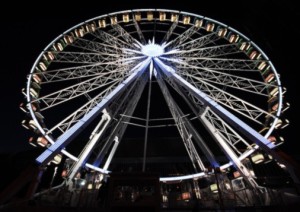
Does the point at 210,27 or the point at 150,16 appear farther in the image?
the point at 150,16

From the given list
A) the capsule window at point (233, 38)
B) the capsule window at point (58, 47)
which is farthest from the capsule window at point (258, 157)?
the capsule window at point (58, 47)

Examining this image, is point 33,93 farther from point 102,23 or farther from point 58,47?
point 102,23

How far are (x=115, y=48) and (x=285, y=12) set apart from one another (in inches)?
457

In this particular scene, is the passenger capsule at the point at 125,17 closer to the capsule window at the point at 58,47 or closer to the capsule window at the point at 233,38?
the capsule window at the point at 58,47

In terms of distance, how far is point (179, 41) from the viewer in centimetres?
1841

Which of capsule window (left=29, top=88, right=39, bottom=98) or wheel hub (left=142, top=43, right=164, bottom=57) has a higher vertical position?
wheel hub (left=142, top=43, right=164, bottom=57)

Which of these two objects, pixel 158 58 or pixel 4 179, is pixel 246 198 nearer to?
pixel 158 58

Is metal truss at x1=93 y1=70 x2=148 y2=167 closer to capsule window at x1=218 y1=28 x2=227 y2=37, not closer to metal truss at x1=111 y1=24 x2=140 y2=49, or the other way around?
metal truss at x1=111 y1=24 x2=140 y2=49

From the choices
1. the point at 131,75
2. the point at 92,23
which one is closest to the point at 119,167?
the point at 131,75

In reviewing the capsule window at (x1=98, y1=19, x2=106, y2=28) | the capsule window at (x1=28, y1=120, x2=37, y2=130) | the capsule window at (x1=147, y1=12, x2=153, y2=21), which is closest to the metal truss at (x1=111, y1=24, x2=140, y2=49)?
the capsule window at (x1=98, y1=19, x2=106, y2=28)

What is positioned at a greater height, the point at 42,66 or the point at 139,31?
the point at 139,31

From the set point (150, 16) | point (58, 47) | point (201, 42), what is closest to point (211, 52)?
point (201, 42)

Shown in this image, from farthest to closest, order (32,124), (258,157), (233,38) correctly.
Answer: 1. (233,38)
2. (258,157)
3. (32,124)

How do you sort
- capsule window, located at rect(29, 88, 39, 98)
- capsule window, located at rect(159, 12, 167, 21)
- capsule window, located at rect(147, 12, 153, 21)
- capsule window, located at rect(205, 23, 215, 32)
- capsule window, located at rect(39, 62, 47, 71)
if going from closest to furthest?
capsule window, located at rect(29, 88, 39, 98)
capsule window, located at rect(39, 62, 47, 71)
capsule window, located at rect(205, 23, 215, 32)
capsule window, located at rect(159, 12, 167, 21)
capsule window, located at rect(147, 12, 153, 21)
